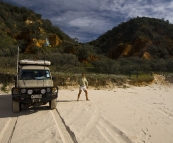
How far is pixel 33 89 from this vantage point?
26.2ft

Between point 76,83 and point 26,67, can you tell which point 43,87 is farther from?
point 76,83

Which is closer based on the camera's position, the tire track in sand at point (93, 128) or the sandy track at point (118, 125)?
the tire track in sand at point (93, 128)

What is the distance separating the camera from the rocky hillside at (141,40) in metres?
58.5

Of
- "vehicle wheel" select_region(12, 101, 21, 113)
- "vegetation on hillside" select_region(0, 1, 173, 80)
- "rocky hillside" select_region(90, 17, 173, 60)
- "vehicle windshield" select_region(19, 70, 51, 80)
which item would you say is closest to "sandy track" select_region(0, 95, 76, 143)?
"vehicle wheel" select_region(12, 101, 21, 113)

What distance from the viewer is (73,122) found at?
6844 millimetres

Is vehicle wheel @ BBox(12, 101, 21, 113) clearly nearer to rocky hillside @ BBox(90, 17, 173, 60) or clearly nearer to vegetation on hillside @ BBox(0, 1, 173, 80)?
vegetation on hillside @ BBox(0, 1, 173, 80)

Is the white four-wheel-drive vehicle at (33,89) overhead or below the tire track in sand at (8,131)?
overhead

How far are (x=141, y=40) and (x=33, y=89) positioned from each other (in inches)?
2315

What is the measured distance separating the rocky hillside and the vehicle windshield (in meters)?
Result: 49.4

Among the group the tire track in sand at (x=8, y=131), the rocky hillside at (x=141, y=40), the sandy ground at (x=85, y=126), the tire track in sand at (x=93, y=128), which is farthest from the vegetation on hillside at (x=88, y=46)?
the tire track in sand at (x=93, y=128)

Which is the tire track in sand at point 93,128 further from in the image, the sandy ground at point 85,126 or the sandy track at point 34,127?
the sandy track at point 34,127

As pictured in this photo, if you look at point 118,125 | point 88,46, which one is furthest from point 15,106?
point 88,46

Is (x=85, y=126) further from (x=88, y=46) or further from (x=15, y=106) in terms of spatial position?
(x=88, y=46)

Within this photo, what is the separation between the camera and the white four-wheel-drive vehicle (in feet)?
26.0
